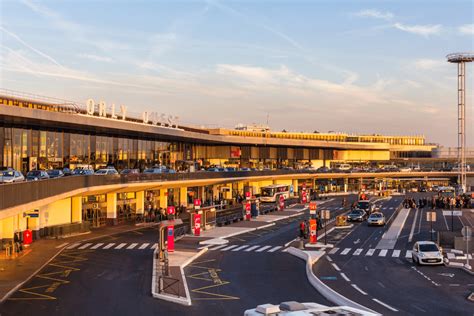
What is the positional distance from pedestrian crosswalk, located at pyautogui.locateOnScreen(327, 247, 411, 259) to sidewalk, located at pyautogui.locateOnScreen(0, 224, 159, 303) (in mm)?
20545

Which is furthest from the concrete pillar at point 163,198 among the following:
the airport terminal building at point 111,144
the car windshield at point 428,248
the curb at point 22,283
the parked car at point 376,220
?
the car windshield at point 428,248

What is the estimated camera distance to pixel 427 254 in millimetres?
39344

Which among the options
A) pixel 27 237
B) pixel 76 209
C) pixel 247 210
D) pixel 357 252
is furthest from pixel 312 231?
pixel 247 210

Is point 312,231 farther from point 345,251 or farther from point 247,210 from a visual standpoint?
point 247,210

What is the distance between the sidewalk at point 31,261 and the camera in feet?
110

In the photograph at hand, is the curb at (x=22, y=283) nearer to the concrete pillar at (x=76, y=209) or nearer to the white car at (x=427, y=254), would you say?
the concrete pillar at (x=76, y=209)

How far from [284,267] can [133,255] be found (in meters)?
12.4

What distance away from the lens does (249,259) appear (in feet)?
139

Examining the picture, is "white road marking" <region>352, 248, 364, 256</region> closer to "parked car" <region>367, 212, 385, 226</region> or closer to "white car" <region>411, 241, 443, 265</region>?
"white car" <region>411, 241, 443, 265</region>

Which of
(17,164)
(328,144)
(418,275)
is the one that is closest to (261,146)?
(328,144)

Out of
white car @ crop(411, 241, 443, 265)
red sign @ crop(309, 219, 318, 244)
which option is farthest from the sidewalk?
white car @ crop(411, 241, 443, 265)

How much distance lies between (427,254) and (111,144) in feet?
161

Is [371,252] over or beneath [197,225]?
beneath

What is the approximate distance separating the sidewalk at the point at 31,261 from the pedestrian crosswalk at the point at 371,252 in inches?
809
